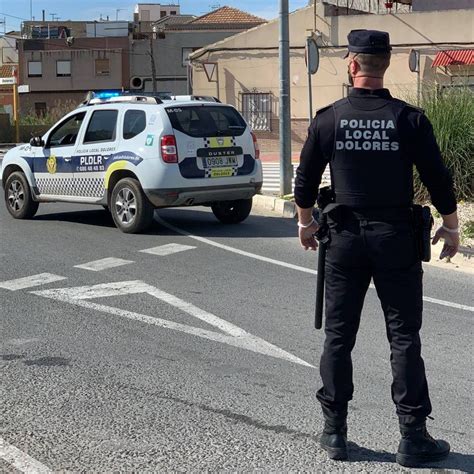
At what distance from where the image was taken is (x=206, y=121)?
36.8 feet

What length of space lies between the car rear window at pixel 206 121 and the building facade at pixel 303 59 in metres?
15.7

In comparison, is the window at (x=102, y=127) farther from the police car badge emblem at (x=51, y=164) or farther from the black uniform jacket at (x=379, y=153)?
the black uniform jacket at (x=379, y=153)

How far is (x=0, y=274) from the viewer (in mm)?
8789

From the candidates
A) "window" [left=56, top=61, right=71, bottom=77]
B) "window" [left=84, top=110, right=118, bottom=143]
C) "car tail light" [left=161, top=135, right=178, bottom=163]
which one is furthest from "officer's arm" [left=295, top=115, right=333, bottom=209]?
"window" [left=56, top=61, right=71, bottom=77]

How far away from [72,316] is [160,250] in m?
3.14

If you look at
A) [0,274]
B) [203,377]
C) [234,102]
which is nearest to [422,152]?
[203,377]

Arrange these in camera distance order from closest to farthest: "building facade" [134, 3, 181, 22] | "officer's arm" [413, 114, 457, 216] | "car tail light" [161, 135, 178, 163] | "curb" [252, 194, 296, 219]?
"officer's arm" [413, 114, 457, 216], "car tail light" [161, 135, 178, 163], "curb" [252, 194, 296, 219], "building facade" [134, 3, 181, 22]

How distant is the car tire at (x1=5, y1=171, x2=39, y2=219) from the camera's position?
12844 millimetres

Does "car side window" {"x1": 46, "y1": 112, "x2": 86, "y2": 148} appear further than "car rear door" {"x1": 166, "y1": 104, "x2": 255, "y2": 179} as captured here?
Yes

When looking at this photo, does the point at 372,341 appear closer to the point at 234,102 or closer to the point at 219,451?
the point at 219,451

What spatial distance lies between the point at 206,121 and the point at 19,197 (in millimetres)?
3505

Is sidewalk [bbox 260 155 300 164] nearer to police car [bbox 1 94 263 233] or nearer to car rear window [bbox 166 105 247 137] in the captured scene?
police car [bbox 1 94 263 233]

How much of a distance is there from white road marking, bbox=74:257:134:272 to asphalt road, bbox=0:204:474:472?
0.07 metres

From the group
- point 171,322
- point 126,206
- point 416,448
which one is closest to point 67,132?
point 126,206
